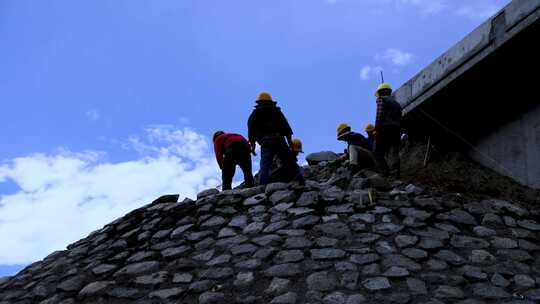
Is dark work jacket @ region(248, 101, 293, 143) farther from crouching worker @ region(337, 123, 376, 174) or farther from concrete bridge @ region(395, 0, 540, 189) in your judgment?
concrete bridge @ region(395, 0, 540, 189)

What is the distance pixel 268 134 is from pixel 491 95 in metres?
4.49

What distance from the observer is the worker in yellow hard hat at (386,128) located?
10359 millimetres

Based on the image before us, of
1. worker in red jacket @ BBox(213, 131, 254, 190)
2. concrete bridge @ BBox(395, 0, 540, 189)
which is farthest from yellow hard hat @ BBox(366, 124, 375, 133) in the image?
worker in red jacket @ BBox(213, 131, 254, 190)

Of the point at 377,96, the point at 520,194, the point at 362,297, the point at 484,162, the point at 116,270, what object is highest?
the point at 377,96

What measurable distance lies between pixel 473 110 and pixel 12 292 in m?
8.54

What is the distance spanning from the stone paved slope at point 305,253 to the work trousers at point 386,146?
147 centimetres

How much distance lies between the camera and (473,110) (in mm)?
11703

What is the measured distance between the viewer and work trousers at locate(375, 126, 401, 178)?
10461mm

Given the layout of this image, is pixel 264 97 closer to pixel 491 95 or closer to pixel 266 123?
pixel 266 123

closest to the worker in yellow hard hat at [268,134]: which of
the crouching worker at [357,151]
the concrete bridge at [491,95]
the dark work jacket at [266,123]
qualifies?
the dark work jacket at [266,123]

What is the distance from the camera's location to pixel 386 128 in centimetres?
1040

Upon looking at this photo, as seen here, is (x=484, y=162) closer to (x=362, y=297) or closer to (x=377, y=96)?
(x=377, y=96)

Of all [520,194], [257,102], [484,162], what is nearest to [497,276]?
[520,194]

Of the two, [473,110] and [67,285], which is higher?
[473,110]
